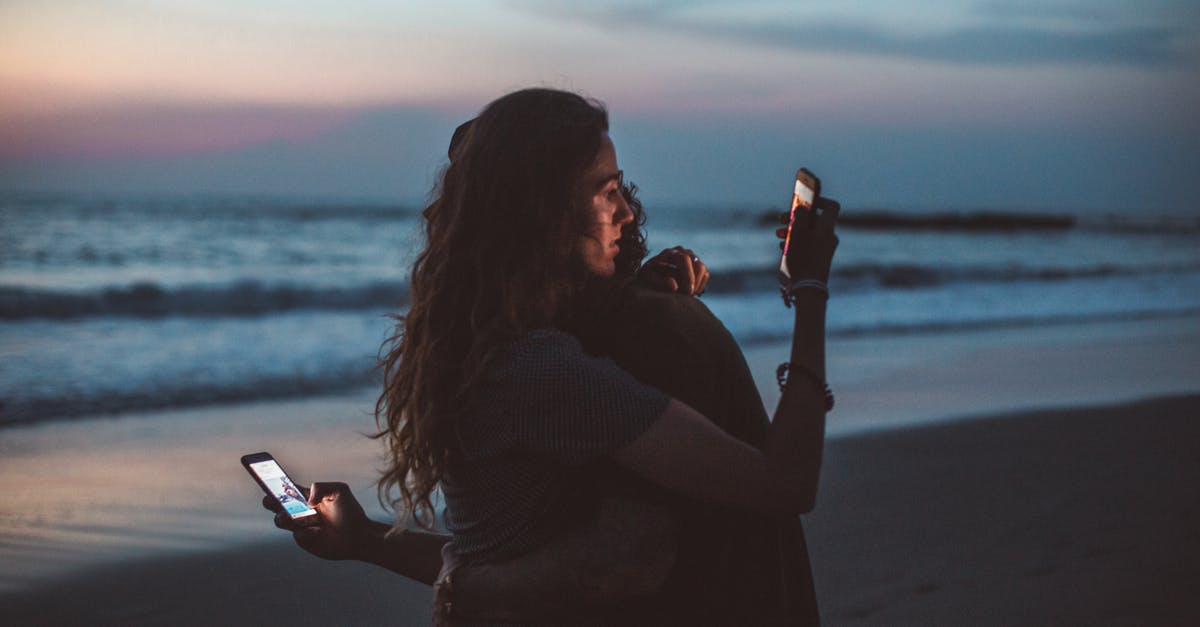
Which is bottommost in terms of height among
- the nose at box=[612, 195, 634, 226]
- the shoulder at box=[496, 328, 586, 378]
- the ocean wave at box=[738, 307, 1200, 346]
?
the ocean wave at box=[738, 307, 1200, 346]

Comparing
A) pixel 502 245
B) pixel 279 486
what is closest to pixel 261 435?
pixel 279 486

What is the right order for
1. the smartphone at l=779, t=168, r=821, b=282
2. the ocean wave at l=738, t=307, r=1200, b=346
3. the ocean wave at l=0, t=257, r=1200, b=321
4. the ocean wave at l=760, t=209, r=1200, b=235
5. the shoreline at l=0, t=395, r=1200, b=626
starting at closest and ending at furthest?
the smartphone at l=779, t=168, r=821, b=282 < the shoreline at l=0, t=395, r=1200, b=626 < the ocean wave at l=738, t=307, r=1200, b=346 < the ocean wave at l=0, t=257, r=1200, b=321 < the ocean wave at l=760, t=209, r=1200, b=235

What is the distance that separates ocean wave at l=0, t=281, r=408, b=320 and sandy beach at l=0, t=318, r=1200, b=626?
8269 mm

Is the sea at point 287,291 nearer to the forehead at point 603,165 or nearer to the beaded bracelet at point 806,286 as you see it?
the forehead at point 603,165

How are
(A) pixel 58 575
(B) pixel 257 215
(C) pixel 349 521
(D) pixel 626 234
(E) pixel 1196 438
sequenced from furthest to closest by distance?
(B) pixel 257 215, (E) pixel 1196 438, (A) pixel 58 575, (C) pixel 349 521, (D) pixel 626 234

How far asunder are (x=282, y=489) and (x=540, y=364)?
3.93 ft

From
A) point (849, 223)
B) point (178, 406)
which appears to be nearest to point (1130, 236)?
point (849, 223)

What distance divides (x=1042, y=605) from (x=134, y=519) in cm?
421

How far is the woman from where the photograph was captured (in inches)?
71.4

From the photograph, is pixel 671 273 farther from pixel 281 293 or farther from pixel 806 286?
pixel 281 293

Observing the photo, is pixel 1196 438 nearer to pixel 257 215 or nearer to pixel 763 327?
pixel 763 327

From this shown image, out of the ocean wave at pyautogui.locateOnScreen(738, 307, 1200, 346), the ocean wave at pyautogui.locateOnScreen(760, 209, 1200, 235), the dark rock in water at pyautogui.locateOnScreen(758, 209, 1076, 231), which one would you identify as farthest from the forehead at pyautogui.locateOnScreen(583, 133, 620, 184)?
the dark rock in water at pyautogui.locateOnScreen(758, 209, 1076, 231)

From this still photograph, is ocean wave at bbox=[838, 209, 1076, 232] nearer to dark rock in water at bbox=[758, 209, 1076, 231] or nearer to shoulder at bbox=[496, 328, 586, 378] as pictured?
dark rock in water at bbox=[758, 209, 1076, 231]

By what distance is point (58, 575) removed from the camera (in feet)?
16.0
